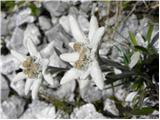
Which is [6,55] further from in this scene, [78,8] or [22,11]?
[78,8]

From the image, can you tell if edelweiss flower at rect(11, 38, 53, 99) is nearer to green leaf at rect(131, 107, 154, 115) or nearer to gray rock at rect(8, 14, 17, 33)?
green leaf at rect(131, 107, 154, 115)

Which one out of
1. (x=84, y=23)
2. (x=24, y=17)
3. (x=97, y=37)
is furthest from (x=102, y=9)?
(x=97, y=37)

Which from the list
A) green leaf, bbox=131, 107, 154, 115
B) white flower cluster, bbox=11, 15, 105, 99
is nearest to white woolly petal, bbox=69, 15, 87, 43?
white flower cluster, bbox=11, 15, 105, 99

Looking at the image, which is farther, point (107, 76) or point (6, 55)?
point (6, 55)

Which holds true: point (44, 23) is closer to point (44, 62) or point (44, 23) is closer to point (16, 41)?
point (16, 41)

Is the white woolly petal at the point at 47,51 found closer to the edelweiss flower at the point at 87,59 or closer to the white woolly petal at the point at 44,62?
the white woolly petal at the point at 44,62

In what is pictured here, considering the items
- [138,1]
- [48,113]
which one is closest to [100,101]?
[48,113]

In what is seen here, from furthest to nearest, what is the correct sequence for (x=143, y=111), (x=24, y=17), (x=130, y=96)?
(x=24, y=17) < (x=130, y=96) < (x=143, y=111)
